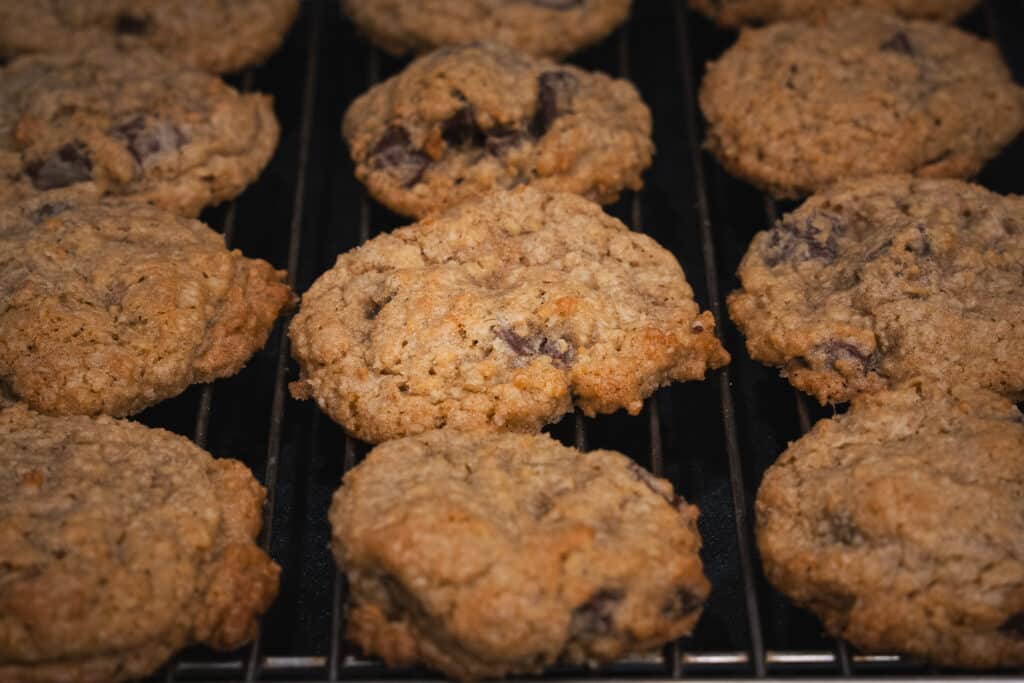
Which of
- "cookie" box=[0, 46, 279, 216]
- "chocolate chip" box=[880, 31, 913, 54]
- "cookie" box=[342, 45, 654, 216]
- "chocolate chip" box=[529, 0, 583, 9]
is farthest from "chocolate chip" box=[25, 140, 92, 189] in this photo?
"chocolate chip" box=[880, 31, 913, 54]

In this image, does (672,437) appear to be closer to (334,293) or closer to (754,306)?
(754,306)

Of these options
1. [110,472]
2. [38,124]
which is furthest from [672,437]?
[38,124]

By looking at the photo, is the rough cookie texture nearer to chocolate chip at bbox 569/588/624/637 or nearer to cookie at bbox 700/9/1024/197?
chocolate chip at bbox 569/588/624/637

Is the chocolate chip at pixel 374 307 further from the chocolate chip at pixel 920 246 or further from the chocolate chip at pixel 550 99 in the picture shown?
the chocolate chip at pixel 920 246

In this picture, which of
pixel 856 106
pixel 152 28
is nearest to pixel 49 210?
pixel 152 28

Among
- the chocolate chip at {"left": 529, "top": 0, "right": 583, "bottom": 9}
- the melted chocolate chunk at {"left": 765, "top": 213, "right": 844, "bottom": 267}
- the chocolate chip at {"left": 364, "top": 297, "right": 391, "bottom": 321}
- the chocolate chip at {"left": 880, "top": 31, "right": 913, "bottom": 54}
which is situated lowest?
the chocolate chip at {"left": 364, "top": 297, "right": 391, "bottom": 321}

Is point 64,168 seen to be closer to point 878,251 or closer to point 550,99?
point 550,99

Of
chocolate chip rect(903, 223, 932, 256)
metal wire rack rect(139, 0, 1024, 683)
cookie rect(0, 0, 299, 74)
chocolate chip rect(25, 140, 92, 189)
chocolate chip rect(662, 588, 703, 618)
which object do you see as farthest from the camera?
cookie rect(0, 0, 299, 74)
